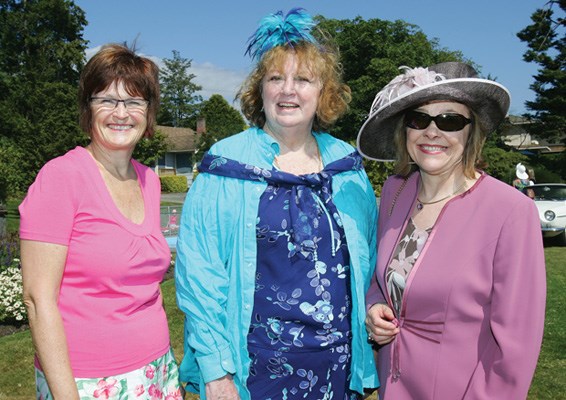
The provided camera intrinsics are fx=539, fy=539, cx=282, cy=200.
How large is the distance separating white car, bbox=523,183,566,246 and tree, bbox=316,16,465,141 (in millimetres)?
24692

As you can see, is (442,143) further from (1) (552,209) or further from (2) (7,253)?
(1) (552,209)

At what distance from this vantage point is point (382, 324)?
98.8 inches

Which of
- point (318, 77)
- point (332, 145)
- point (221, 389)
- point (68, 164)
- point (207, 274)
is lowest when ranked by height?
point (221, 389)

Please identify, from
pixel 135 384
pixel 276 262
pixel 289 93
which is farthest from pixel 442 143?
pixel 135 384

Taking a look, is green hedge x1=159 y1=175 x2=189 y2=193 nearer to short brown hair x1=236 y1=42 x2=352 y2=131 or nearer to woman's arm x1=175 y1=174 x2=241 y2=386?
short brown hair x1=236 y1=42 x2=352 y2=131

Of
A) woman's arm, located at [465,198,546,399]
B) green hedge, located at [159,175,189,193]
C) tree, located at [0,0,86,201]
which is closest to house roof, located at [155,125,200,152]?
green hedge, located at [159,175,189,193]

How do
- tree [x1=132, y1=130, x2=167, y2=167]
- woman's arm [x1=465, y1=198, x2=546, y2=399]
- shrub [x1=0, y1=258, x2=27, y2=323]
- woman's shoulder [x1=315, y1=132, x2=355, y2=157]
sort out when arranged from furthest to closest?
tree [x1=132, y1=130, x2=167, y2=167]
shrub [x1=0, y1=258, x2=27, y2=323]
woman's shoulder [x1=315, y1=132, x2=355, y2=157]
woman's arm [x1=465, y1=198, x2=546, y2=399]

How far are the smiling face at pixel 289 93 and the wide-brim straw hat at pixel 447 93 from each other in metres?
0.36

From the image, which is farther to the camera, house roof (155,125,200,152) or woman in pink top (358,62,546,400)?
house roof (155,125,200,152)

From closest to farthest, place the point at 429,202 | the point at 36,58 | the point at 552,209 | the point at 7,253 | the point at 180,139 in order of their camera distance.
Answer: the point at 429,202 → the point at 7,253 → the point at 552,209 → the point at 36,58 → the point at 180,139

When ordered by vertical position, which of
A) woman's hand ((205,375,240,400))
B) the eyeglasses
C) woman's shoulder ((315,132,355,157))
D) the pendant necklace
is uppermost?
the eyeglasses

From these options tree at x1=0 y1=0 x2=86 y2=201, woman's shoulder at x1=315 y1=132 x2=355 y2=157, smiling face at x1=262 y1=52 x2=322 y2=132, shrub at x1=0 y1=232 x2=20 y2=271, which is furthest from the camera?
tree at x1=0 y1=0 x2=86 y2=201

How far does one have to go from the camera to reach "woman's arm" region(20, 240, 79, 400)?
215 cm

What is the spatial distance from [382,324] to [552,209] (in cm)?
1262
